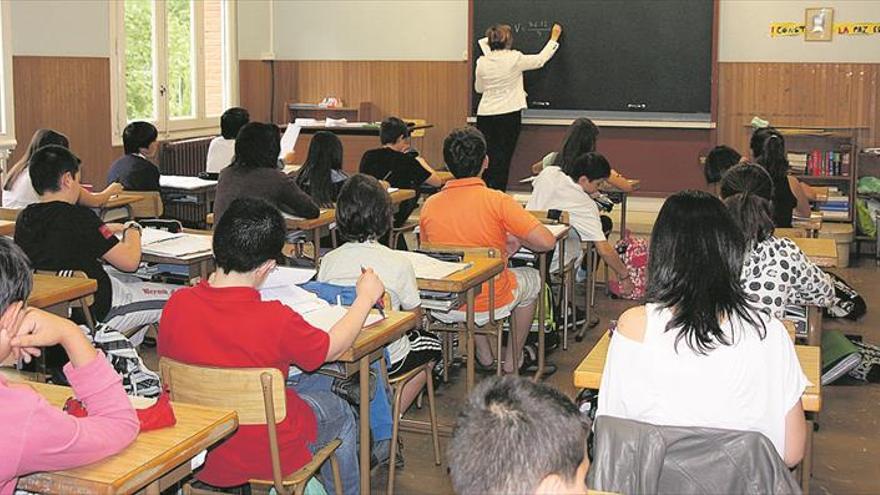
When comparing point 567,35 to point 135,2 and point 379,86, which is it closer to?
point 379,86

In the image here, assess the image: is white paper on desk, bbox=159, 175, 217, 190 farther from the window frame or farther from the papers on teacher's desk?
the papers on teacher's desk

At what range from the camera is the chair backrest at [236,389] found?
9.50 feet

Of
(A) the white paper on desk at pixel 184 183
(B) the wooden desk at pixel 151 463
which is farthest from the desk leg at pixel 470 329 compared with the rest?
(A) the white paper on desk at pixel 184 183

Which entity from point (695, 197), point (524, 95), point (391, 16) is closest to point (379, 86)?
point (391, 16)

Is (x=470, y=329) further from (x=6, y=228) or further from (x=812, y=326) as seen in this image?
(x=6, y=228)

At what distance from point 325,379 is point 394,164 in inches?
147

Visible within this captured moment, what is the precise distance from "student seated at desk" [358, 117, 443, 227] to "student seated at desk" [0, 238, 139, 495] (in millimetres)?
4992

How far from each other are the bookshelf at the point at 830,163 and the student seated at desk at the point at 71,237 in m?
5.75

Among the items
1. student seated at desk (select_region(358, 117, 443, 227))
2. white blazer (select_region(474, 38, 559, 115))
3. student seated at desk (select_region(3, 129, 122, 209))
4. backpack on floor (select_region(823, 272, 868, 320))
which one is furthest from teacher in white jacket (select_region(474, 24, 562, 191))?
student seated at desk (select_region(3, 129, 122, 209))

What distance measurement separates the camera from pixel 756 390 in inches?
104

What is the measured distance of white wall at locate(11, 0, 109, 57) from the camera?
8.39 meters

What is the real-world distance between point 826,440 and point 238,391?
9.54 ft

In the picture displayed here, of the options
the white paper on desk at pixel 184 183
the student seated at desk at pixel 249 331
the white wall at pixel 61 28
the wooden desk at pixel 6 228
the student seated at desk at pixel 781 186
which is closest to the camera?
the student seated at desk at pixel 249 331

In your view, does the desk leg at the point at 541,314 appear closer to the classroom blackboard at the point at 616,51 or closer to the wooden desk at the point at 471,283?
the wooden desk at the point at 471,283
